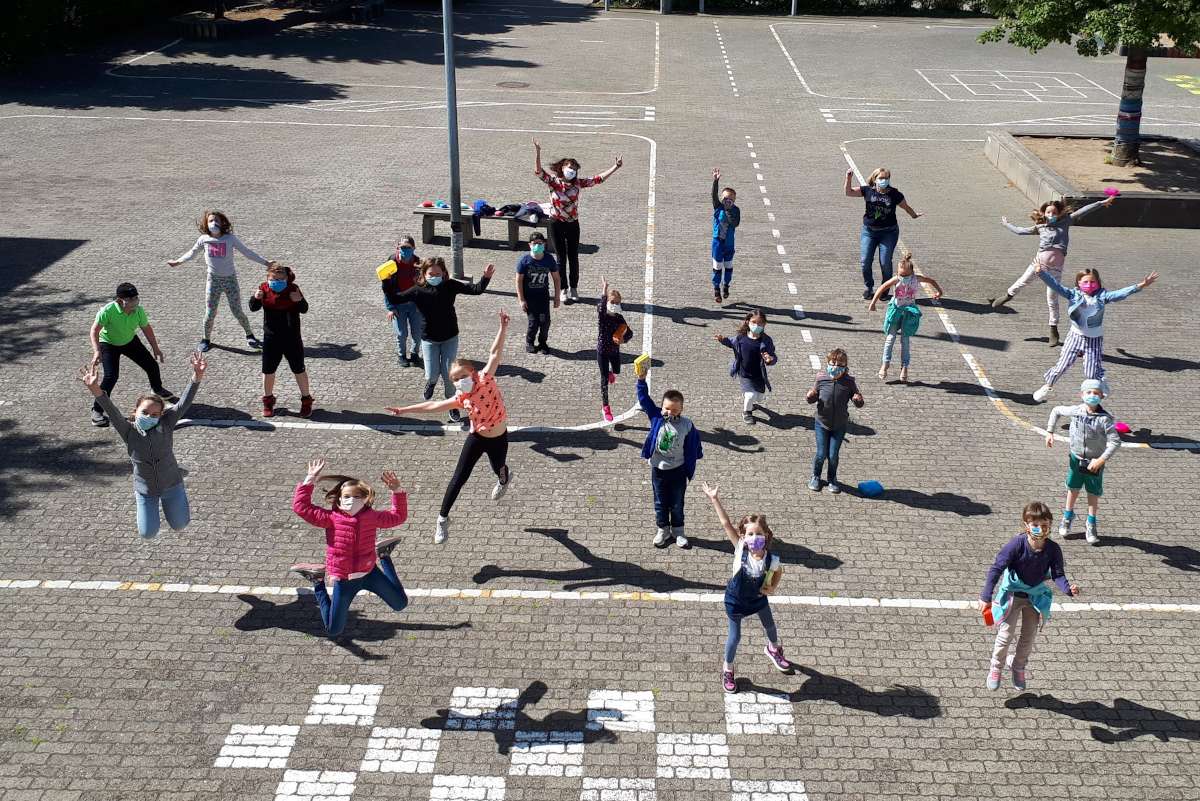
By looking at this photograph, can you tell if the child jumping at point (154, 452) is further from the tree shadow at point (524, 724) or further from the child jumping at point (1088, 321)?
the child jumping at point (1088, 321)

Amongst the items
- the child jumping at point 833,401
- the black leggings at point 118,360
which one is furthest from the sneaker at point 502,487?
the black leggings at point 118,360

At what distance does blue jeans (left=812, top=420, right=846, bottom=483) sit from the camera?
1144cm

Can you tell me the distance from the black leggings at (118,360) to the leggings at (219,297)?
1.72 m

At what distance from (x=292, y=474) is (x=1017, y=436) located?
8.43 meters

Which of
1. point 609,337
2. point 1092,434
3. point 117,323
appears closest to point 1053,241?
point 1092,434

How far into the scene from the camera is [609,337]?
42.2 feet

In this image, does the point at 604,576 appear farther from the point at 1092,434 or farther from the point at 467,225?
the point at 467,225

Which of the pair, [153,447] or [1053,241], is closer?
[153,447]

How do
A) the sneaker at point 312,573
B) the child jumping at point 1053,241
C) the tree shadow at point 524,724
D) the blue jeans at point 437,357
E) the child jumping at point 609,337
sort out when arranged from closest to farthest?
1. the tree shadow at point 524,724
2. the sneaker at point 312,573
3. the child jumping at point 609,337
4. the blue jeans at point 437,357
5. the child jumping at point 1053,241

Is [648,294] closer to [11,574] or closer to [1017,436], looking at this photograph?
[1017,436]

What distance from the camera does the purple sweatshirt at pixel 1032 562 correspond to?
8.40 meters

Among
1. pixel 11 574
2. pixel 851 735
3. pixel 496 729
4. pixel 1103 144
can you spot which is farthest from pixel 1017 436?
pixel 1103 144

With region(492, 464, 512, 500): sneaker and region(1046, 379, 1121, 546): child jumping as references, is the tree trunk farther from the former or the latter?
region(492, 464, 512, 500): sneaker

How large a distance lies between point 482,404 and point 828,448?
12.5 ft
